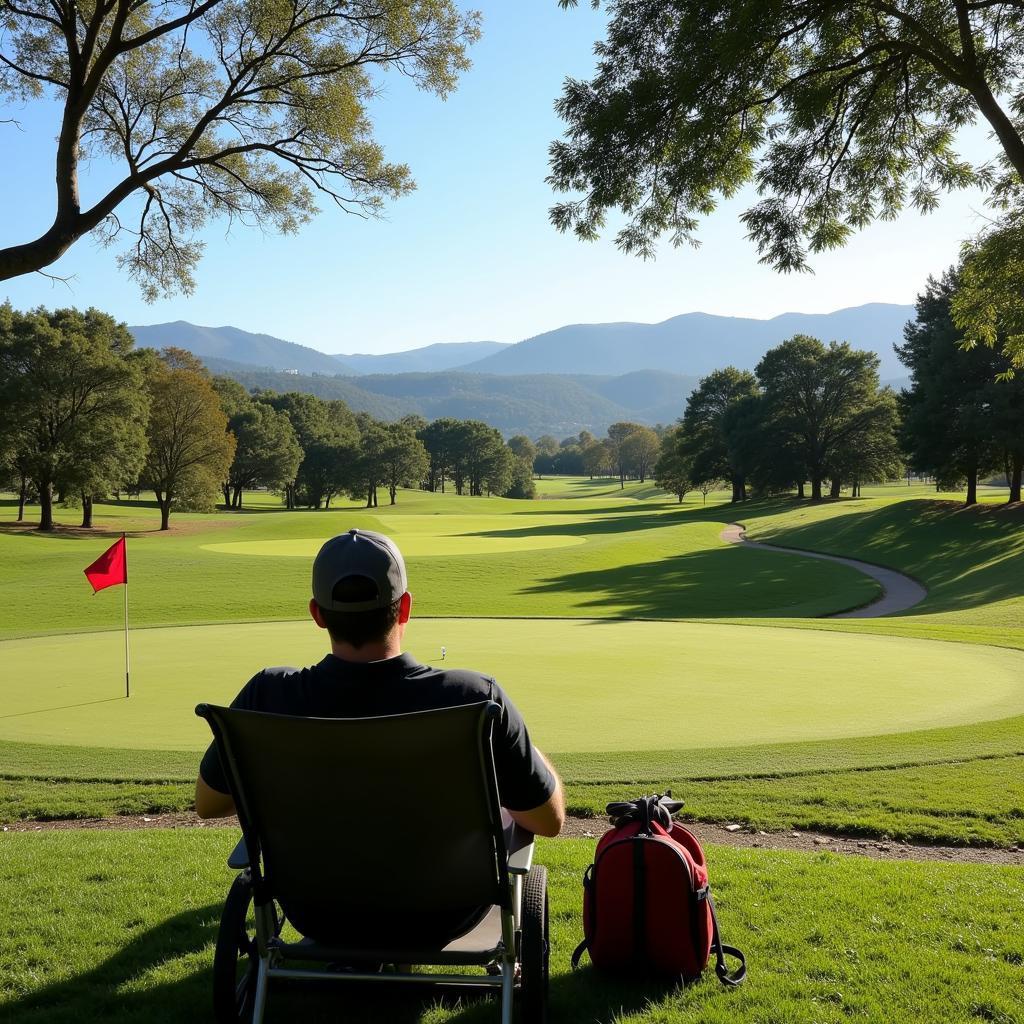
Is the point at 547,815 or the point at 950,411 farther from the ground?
the point at 950,411

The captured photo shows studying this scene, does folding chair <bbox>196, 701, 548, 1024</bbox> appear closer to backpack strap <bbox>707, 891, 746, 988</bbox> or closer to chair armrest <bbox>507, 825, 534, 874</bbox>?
chair armrest <bbox>507, 825, 534, 874</bbox>

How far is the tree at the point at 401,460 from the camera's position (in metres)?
77.6

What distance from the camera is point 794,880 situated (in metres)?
4.71

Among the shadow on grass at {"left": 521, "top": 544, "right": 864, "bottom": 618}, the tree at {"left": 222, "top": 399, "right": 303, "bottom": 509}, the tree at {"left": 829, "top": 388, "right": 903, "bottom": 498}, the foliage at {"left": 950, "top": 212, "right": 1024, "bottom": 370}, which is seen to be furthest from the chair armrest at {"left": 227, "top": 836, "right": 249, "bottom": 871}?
the tree at {"left": 222, "top": 399, "right": 303, "bottom": 509}

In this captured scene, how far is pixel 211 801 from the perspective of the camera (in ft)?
9.97

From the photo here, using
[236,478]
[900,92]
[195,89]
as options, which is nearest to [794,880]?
[900,92]

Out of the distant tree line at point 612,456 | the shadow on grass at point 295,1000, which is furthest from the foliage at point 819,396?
the distant tree line at point 612,456

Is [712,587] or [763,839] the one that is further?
[712,587]

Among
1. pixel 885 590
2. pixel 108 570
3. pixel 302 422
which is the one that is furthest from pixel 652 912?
pixel 302 422

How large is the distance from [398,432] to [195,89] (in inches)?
2900

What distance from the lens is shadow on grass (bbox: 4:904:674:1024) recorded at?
3357 millimetres

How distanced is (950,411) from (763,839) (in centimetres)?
3742

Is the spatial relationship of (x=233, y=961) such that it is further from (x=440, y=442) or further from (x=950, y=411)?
(x=440, y=442)

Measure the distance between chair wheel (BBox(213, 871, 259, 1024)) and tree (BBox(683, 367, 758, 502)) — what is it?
218 ft
